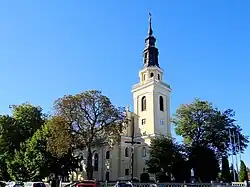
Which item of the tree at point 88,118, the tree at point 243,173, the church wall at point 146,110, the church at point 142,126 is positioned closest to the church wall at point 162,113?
the church at point 142,126

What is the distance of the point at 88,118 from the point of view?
41.1 metres

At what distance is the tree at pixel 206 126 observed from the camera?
51031mm

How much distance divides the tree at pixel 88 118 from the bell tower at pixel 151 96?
16.8m

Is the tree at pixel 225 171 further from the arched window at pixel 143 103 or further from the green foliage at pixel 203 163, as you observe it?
the arched window at pixel 143 103

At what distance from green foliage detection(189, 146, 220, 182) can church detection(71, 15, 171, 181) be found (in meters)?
9.94

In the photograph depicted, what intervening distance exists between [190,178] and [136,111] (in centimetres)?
1838

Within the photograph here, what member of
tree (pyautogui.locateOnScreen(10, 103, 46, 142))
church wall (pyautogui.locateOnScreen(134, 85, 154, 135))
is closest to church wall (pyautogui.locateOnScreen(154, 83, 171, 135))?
church wall (pyautogui.locateOnScreen(134, 85, 154, 135))

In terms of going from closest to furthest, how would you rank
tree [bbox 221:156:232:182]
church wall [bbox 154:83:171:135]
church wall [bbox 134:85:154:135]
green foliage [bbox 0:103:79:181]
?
green foliage [bbox 0:103:79:181]
tree [bbox 221:156:232:182]
church wall [bbox 134:85:154:135]
church wall [bbox 154:83:171:135]

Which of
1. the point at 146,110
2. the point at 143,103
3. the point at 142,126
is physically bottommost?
the point at 142,126

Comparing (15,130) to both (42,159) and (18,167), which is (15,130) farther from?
(42,159)

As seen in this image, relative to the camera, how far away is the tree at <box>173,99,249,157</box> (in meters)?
51.0

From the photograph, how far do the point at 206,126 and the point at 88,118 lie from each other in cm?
1948

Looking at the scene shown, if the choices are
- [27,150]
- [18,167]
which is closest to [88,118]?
[27,150]

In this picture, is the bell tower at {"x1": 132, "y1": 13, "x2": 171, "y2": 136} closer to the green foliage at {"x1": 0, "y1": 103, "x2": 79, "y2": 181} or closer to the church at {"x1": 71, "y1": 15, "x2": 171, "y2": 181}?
the church at {"x1": 71, "y1": 15, "x2": 171, "y2": 181}
